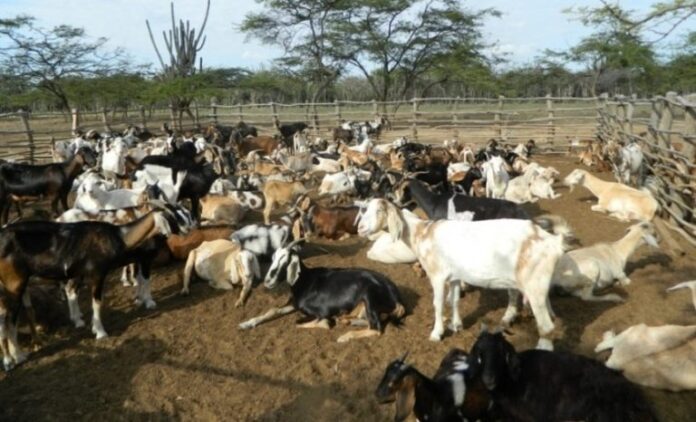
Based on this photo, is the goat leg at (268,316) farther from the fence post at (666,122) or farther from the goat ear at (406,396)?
the fence post at (666,122)

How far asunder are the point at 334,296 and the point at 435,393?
7.35 ft

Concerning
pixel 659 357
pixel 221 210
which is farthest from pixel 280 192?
pixel 659 357

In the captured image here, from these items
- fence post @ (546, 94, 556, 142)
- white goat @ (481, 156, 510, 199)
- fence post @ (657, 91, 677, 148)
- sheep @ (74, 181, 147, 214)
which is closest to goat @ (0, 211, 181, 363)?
sheep @ (74, 181, 147, 214)

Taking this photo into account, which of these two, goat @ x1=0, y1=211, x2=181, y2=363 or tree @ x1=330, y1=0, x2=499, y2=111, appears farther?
tree @ x1=330, y1=0, x2=499, y2=111

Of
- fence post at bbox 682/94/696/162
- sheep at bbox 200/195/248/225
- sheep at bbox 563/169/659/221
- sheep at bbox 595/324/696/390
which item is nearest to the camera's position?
sheep at bbox 595/324/696/390

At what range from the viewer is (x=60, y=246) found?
5543mm

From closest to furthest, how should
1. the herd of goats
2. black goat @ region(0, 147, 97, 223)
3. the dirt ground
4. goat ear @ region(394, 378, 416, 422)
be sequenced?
goat ear @ region(394, 378, 416, 422), the herd of goats, the dirt ground, black goat @ region(0, 147, 97, 223)

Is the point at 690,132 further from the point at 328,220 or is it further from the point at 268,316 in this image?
the point at 268,316

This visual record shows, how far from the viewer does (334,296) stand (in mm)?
5863

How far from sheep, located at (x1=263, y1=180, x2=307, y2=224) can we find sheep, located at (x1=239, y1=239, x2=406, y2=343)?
444 centimetres

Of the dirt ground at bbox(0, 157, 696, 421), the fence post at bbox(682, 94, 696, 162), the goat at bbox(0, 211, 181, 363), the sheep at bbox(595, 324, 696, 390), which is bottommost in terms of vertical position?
the dirt ground at bbox(0, 157, 696, 421)

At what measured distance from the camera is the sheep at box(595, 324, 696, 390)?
13.7 feet

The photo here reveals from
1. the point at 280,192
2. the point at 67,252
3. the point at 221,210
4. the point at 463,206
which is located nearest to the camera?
the point at 67,252

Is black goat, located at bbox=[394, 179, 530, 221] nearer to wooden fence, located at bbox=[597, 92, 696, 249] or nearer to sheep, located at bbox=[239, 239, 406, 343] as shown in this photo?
sheep, located at bbox=[239, 239, 406, 343]
